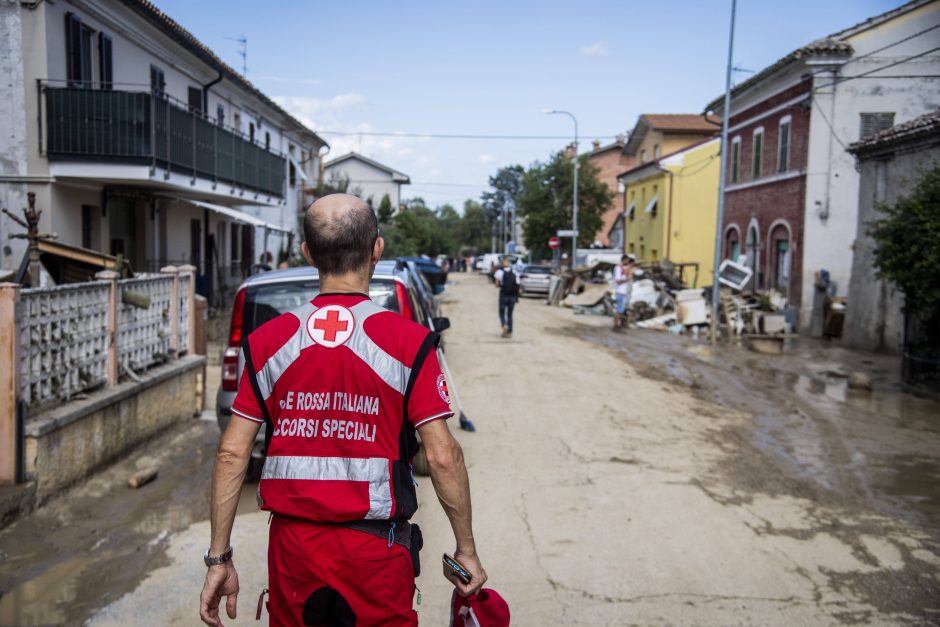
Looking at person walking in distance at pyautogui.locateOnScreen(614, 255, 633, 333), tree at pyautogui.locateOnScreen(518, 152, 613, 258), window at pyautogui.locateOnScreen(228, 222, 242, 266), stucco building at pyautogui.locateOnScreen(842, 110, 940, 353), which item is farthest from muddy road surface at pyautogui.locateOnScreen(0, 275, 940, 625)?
tree at pyautogui.locateOnScreen(518, 152, 613, 258)

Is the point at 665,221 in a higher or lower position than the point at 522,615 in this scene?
higher

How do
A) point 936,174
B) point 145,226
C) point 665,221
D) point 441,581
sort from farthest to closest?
1. point 665,221
2. point 145,226
3. point 936,174
4. point 441,581

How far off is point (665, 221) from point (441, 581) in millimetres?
35740

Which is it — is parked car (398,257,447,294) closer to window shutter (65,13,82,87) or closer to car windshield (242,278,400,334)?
window shutter (65,13,82,87)

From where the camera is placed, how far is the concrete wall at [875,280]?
16672 mm

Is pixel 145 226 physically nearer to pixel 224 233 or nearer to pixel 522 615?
pixel 224 233

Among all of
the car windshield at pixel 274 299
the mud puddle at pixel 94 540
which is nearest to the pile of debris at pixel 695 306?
the car windshield at pixel 274 299

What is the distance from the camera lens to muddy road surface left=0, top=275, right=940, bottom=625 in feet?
15.3

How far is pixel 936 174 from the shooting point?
438 inches

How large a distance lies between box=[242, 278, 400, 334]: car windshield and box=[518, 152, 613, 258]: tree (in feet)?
147

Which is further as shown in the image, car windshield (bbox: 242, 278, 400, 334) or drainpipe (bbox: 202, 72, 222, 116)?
drainpipe (bbox: 202, 72, 222, 116)

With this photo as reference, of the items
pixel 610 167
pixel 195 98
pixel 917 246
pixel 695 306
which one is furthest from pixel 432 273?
pixel 610 167

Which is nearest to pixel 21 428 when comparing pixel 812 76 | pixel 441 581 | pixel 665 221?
pixel 441 581

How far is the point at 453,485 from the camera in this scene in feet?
8.51
